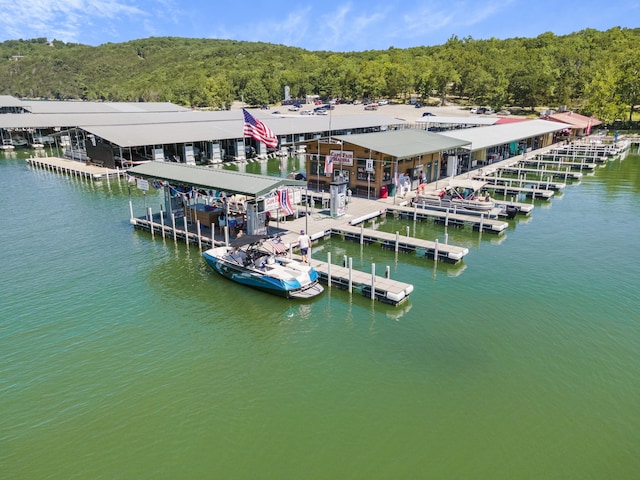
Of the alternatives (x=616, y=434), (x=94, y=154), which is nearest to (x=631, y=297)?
(x=616, y=434)

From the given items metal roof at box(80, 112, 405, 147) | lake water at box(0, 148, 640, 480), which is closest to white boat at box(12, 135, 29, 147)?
metal roof at box(80, 112, 405, 147)

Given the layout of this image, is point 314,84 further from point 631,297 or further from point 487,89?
point 631,297

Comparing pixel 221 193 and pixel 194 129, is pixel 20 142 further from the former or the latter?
pixel 221 193

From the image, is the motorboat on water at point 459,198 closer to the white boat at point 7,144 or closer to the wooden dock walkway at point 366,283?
the wooden dock walkway at point 366,283

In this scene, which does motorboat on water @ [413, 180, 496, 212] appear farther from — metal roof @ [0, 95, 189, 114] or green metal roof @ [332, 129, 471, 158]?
metal roof @ [0, 95, 189, 114]

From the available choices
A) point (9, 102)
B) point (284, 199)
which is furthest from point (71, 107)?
point (284, 199)
